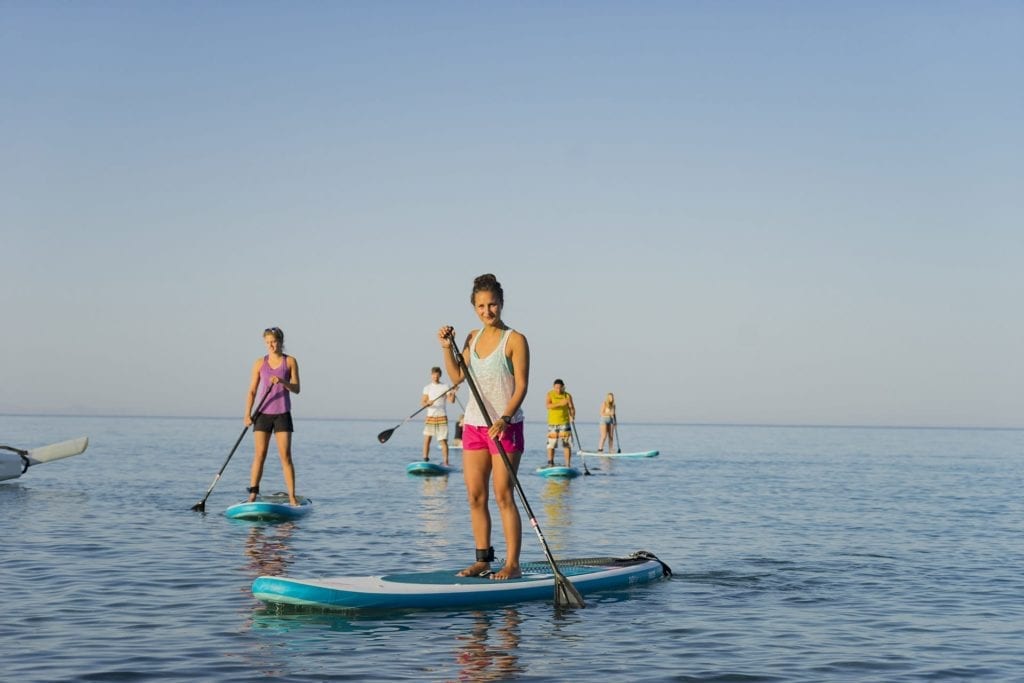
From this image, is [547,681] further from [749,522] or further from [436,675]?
[749,522]

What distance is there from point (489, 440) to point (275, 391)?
5.86 meters

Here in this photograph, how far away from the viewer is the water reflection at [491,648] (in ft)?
21.1

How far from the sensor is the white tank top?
8.41 meters

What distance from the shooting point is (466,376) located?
845 cm

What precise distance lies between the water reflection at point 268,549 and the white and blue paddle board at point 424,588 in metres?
1.99

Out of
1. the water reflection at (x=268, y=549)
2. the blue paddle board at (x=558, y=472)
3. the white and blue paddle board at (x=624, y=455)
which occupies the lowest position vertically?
the water reflection at (x=268, y=549)

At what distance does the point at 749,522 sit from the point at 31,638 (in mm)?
10860

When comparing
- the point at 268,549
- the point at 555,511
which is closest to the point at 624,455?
the point at 555,511

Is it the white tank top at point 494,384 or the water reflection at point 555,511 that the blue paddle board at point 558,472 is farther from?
the white tank top at point 494,384

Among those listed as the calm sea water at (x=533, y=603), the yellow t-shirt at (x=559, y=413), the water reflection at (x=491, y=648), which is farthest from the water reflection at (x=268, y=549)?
the yellow t-shirt at (x=559, y=413)

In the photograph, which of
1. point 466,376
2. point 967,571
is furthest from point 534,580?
point 967,571

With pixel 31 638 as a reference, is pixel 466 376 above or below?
above

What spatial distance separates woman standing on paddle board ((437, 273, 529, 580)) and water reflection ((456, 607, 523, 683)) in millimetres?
759

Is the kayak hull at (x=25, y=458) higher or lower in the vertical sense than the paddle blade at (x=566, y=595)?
higher
